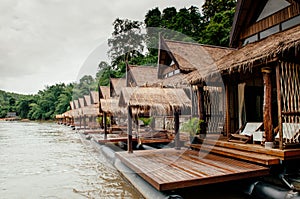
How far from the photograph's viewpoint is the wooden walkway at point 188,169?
4191 mm

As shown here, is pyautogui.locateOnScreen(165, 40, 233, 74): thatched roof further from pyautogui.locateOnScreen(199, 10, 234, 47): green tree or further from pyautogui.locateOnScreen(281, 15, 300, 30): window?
pyautogui.locateOnScreen(199, 10, 234, 47): green tree

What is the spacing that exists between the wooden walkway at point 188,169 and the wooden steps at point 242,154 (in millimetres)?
106

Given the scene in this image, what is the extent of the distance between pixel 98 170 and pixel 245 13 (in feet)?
22.3

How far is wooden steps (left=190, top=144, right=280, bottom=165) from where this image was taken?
4688mm

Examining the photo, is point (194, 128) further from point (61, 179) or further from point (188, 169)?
point (61, 179)

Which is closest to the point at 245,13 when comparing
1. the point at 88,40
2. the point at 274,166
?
the point at 274,166

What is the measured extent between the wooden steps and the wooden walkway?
0.11 m

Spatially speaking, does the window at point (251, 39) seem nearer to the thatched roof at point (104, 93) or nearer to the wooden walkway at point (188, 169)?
the wooden walkway at point (188, 169)

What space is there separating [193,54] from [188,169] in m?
8.50

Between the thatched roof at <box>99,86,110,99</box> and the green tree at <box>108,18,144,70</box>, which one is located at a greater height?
the green tree at <box>108,18,144,70</box>

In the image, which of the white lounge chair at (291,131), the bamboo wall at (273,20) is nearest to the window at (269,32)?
the bamboo wall at (273,20)

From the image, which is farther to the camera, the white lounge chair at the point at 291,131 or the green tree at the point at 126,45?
the green tree at the point at 126,45

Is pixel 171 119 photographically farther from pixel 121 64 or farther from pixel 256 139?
pixel 121 64

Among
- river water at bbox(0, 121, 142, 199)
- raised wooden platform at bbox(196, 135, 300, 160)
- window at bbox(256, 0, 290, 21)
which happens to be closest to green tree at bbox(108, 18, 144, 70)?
river water at bbox(0, 121, 142, 199)
